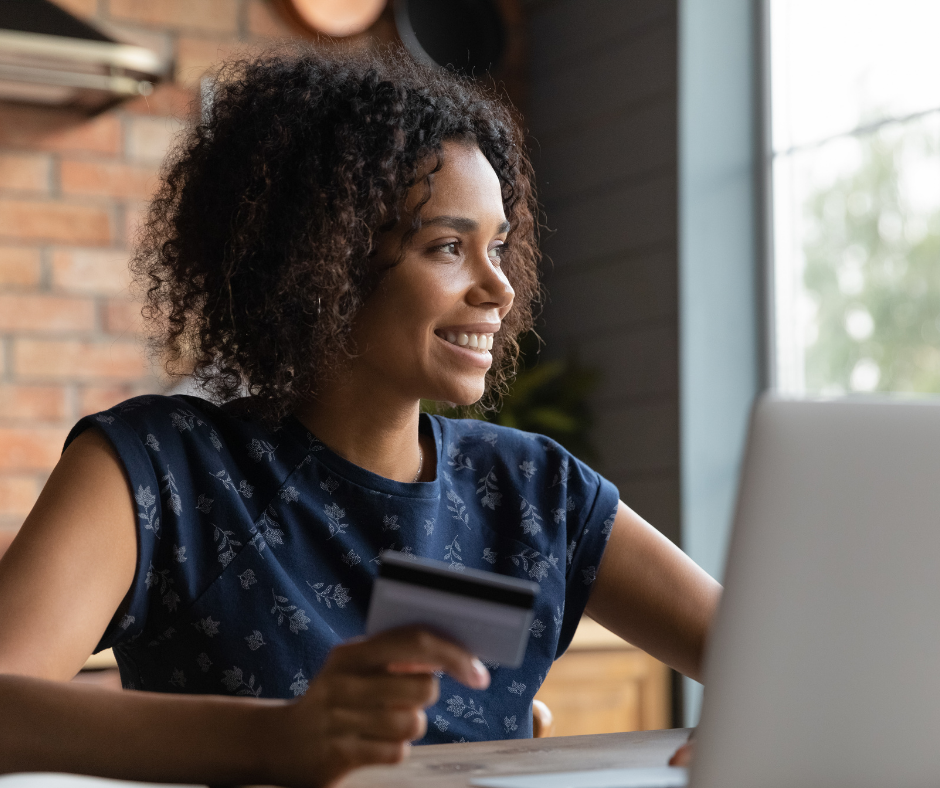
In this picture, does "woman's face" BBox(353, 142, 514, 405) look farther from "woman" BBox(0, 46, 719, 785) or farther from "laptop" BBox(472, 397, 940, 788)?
"laptop" BBox(472, 397, 940, 788)

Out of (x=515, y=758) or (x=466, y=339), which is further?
(x=466, y=339)

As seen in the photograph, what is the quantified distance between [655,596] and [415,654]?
2.82ft

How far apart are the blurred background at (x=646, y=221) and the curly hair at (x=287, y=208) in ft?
3.75

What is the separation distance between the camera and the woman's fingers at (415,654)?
668mm

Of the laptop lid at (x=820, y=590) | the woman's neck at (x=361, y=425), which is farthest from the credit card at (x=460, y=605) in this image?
the woman's neck at (x=361, y=425)

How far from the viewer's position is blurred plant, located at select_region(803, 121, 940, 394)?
2561mm

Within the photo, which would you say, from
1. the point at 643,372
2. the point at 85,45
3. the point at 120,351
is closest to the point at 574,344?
the point at 643,372

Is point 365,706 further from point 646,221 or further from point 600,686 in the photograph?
point 646,221

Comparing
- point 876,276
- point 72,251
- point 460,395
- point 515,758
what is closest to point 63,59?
point 72,251

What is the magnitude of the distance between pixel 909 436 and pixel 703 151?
241cm

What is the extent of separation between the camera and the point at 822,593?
0.65 m

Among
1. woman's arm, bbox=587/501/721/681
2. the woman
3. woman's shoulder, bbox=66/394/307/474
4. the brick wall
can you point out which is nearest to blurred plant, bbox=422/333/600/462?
the brick wall

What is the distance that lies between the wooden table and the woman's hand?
8 cm

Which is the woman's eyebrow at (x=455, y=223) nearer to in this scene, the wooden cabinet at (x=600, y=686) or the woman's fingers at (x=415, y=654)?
the woman's fingers at (x=415, y=654)
